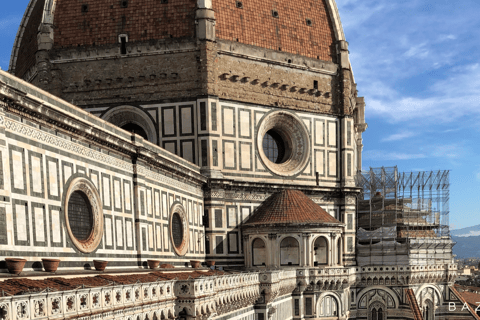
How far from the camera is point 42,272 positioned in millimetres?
19969

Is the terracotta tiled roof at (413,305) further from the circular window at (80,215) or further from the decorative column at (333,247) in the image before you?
the circular window at (80,215)

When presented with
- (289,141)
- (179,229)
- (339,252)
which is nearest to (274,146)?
(289,141)

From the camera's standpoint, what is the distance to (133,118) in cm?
4159

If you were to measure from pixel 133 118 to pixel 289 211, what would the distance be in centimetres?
1179

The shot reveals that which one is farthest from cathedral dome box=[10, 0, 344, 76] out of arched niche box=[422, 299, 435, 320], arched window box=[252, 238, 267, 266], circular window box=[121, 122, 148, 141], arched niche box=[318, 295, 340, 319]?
arched niche box=[422, 299, 435, 320]

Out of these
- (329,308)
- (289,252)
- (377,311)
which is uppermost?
(289,252)

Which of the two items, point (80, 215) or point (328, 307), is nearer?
point (80, 215)

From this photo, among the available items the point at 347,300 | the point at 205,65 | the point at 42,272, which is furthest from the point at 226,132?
the point at 42,272

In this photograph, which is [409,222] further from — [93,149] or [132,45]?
[93,149]

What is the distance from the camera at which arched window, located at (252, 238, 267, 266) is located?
4212 cm

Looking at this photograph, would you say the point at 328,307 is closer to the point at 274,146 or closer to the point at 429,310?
the point at 274,146

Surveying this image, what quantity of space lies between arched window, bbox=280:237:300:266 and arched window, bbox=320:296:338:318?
151 inches

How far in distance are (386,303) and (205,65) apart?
23697mm

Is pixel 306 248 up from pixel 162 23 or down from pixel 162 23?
down
